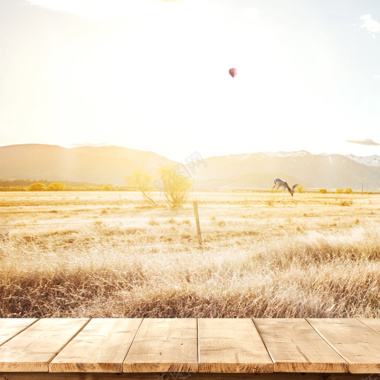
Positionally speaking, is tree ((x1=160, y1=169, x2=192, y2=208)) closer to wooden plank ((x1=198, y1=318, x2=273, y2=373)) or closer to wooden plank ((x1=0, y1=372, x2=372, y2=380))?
wooden plank ((x1=198, y1=318, x2=273, y2=373))

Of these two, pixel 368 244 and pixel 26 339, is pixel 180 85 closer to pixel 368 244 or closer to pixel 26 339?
pixel 368 244

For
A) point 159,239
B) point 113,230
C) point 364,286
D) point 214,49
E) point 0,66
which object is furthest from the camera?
point 113,230

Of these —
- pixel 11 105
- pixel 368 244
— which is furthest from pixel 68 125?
pixel 368 244

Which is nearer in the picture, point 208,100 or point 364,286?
point 364,286

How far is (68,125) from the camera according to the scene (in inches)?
366

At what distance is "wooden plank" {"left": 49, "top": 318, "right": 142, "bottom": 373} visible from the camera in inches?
72.7

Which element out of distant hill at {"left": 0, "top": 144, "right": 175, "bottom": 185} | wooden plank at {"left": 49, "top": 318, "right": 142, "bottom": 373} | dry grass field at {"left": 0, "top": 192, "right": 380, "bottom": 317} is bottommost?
dry grass field at {"left": 0, "top": 192, "right": 380, "bottom": 317}

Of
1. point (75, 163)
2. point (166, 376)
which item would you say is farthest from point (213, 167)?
point (166, 376)

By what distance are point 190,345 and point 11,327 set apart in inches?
48.5

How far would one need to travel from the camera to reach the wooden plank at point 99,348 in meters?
1.85

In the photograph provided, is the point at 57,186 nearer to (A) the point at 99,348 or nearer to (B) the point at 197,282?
(B) the point at 197,282

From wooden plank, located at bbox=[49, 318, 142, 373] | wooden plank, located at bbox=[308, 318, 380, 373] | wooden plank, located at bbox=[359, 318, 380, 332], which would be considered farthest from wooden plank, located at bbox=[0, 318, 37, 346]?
wooden plank, located at bbox=[359, 318, 380, 332]

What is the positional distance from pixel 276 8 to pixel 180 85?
2.84 meters

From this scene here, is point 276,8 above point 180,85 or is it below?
above
